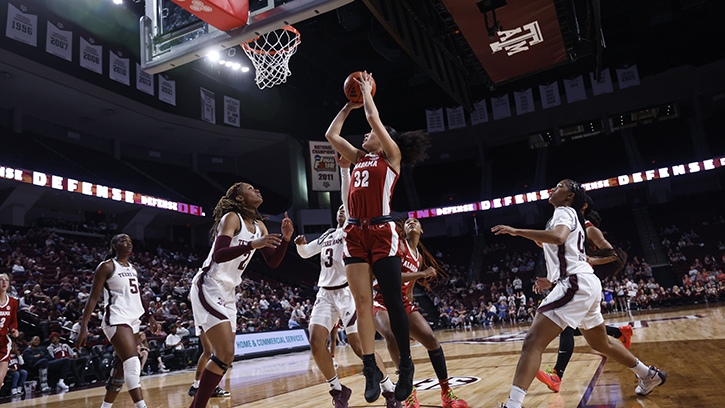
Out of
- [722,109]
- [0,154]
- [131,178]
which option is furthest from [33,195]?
[722,109]

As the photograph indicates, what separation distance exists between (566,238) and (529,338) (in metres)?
0.79

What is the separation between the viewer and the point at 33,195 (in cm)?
1936

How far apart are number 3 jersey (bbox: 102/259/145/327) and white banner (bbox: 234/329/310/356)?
26.1 feet

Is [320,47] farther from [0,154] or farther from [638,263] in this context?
[638,263]

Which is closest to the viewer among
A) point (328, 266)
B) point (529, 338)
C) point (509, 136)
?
point (529, 338)

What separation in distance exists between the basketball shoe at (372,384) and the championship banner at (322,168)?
21.1 m

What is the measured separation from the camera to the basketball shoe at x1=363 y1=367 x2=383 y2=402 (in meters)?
2.89

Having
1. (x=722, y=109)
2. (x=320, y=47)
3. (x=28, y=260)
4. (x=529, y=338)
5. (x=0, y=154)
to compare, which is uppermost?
(x=320, y=47)

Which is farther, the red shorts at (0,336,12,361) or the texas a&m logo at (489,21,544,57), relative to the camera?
the texas a&m logo at (489,21,544,57)

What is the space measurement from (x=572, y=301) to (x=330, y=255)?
2.43m

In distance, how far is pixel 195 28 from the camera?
5918 millimetres

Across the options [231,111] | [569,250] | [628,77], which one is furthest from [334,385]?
[628,77]

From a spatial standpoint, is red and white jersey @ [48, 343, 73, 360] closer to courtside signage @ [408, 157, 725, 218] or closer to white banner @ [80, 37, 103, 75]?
white banner @ [80, 37, 103, 75]

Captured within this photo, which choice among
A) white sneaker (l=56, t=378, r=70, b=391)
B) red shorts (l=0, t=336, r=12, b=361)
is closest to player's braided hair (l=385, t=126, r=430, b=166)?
red shorts (l=0, t=336, r=12, b=361)
